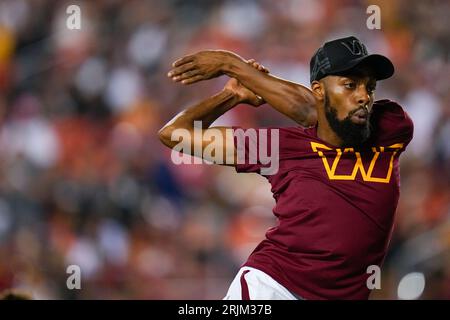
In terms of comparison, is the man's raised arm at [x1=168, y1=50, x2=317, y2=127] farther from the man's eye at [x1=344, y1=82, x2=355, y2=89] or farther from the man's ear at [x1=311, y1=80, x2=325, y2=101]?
the man's eye at [x1=344, y1=82, x2=355, y2=89]

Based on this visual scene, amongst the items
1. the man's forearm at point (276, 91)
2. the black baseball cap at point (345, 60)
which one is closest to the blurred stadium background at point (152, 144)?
the man's forearm at point (276, 91)

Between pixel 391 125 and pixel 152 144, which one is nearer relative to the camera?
pixel 391 125

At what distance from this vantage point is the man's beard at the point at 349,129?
301 centimetres

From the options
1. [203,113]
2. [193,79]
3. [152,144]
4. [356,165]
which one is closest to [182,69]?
[193,79]

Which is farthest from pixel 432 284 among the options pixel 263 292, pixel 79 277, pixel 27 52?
pixel 27 52

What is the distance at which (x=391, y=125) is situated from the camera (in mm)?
3174

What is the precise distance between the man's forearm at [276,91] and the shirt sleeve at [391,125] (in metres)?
0.25

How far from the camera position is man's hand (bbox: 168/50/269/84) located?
3148 mm

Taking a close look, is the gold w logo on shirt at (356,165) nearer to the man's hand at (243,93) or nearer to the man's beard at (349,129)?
the man's beard at (349,129)

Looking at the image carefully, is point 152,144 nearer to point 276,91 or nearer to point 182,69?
point 182,69

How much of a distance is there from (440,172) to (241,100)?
340 cm

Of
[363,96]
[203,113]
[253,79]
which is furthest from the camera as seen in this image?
[203,113]

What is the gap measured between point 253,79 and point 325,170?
0.43 metres

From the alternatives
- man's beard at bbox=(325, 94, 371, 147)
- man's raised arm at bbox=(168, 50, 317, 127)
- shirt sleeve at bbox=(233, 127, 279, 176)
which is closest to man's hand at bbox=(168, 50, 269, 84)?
man's raised arm at bbox=(168, 50, 317, 127)
